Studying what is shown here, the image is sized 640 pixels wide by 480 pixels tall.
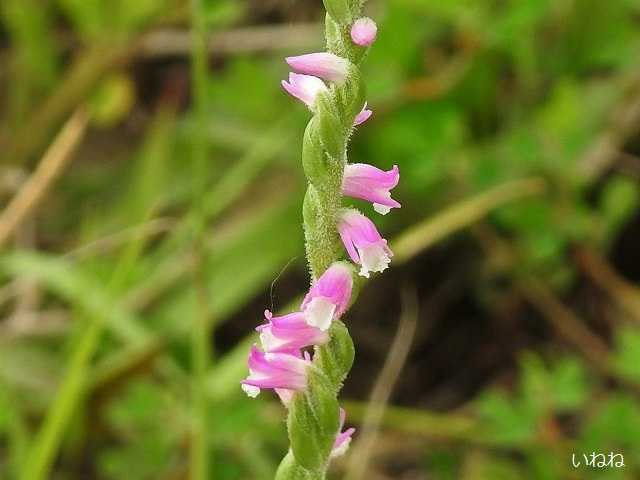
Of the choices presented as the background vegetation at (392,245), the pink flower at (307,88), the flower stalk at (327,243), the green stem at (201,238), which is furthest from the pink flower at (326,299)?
the background vegetation at (392,245)

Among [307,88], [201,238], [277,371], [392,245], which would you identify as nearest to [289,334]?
[277,371]

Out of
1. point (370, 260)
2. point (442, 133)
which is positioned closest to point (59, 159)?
point (442, 133)

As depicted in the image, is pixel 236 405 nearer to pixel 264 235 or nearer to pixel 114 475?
pixel 114 475

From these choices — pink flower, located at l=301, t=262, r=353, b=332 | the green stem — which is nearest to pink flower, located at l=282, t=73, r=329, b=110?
pink flower, located at l=301, t=262, r=353, b=332

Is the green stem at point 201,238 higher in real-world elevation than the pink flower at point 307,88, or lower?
higher

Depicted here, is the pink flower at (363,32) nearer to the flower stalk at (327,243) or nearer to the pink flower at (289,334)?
the flower stalk at (327,243)

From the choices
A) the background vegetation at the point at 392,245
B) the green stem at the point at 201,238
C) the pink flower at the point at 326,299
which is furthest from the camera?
the background vegetation at the point at 392,245
